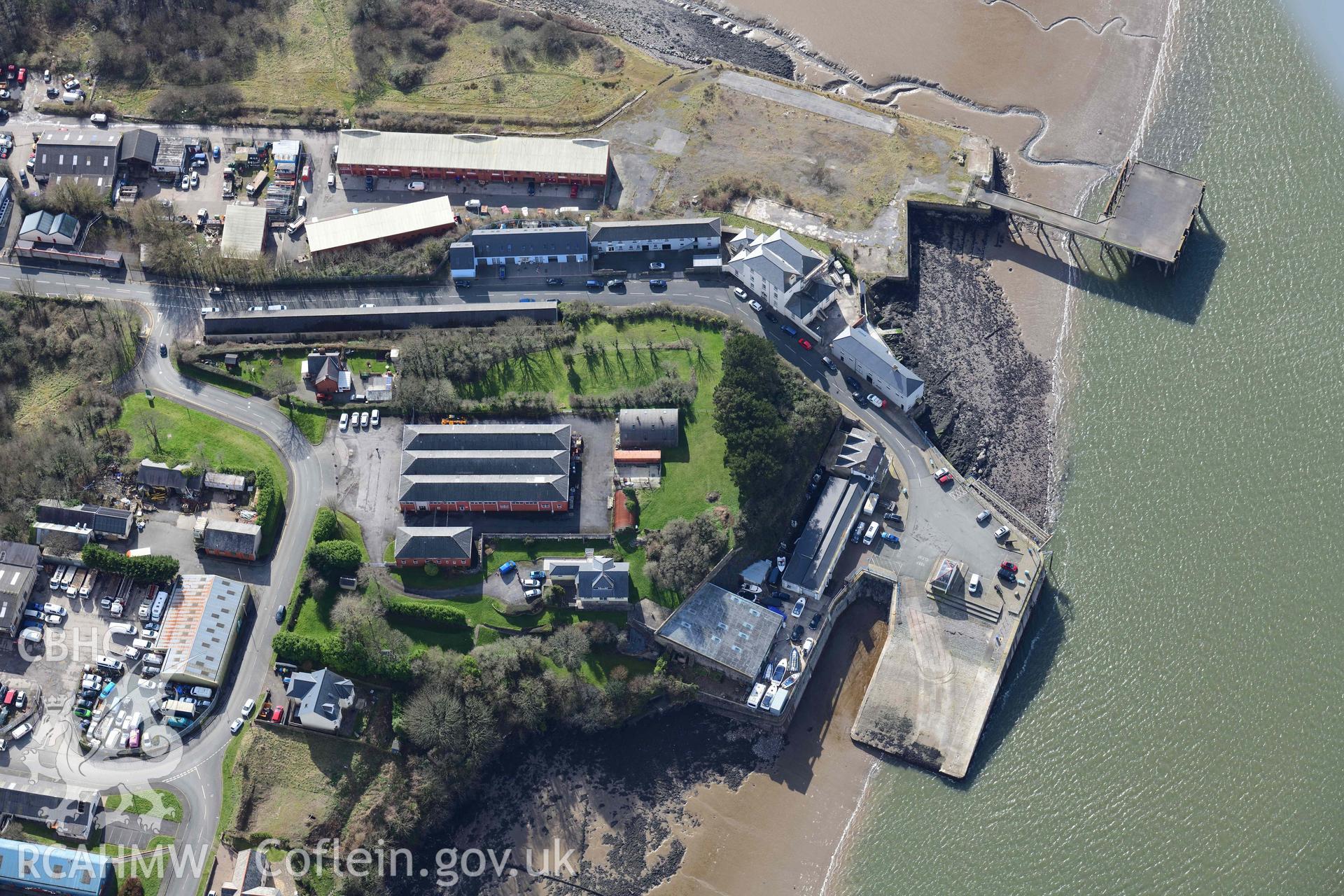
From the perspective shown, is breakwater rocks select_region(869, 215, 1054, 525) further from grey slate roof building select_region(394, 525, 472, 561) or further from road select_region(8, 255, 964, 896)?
grey slate roof building select_region(394, 525, 472, 561)

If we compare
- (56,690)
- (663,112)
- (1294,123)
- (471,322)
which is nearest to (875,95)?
(663,112)

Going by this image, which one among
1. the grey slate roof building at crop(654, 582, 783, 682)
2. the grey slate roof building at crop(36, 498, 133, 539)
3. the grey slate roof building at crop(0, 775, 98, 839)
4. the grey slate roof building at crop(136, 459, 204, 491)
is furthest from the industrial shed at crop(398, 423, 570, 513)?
the grey slate roof building at crop(0, 775, 98, 839)

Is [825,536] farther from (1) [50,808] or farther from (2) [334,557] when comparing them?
(1) [50,808]

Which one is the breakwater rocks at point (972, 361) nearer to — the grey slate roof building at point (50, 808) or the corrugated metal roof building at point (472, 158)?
the corrugated metal roof building at point (472, 158)

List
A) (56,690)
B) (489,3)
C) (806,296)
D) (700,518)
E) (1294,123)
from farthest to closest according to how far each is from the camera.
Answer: (489,3) < (1294,123) < (806,296) < (700,518) < (56,690)

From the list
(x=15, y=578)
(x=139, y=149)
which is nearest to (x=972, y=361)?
(x=139, y=149)

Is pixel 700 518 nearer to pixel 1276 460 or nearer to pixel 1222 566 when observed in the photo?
pixel 1222 566

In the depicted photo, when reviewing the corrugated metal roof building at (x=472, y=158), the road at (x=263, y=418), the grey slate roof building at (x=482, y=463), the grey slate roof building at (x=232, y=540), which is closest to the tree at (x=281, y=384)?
the road at (x=263, y=418)
